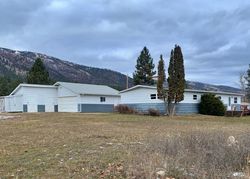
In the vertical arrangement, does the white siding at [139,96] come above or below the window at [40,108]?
above

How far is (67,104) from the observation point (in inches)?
1982

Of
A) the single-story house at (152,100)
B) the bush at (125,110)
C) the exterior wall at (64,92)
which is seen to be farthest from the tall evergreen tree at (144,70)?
the bush at (125,110)

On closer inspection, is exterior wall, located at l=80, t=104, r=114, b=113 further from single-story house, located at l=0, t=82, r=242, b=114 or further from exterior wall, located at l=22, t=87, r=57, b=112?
exterior wall, located at l=22, t=87, r=57, b=112

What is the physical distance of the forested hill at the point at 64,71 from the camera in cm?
14738

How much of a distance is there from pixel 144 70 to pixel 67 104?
2114 cm

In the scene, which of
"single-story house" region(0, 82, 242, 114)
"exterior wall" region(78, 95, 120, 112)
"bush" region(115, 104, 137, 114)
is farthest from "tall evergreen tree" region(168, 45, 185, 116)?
"exterior wall" region(78, 95, 120, 112)

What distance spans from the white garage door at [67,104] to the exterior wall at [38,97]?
3.36 feet

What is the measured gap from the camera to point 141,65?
6781 centimetres

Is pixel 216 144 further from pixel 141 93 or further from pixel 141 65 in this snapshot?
pixel 141 65

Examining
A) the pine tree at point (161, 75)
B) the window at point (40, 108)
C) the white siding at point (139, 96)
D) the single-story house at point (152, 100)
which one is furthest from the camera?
the window at point (40, 108)

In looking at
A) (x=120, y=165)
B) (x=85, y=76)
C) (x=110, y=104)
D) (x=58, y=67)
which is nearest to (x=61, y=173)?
(x=120, y=165)

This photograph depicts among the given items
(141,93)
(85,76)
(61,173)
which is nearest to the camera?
(61,173)

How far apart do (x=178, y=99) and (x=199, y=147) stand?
90.6 feet

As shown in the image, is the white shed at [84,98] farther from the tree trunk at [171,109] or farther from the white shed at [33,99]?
the tree trunk at [171,109]
